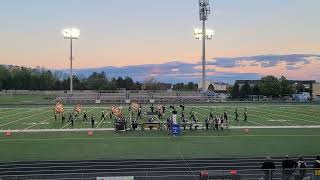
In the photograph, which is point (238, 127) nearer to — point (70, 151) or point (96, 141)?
point (96, 141)

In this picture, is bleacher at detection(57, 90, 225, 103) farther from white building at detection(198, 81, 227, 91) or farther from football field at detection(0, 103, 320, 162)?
white building at detection(198, 81, 227, 91)

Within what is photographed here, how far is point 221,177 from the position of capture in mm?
14586

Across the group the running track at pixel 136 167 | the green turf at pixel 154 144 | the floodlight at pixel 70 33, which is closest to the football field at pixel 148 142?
the green turf at pixel 154 144

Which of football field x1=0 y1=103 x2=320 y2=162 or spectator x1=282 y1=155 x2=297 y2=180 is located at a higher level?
spectator x1=282 y1=155 x2=297 y2=180

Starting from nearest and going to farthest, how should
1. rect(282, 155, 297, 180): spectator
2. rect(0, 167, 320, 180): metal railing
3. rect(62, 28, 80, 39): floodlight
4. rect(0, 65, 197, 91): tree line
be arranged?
rect(0, 167, 320, 180): metal railing
rect(282, 155, 297, 180): spectator
rect(62, 28, 80, 39): floodlight
rect(0, 65, 197, 91): tree line

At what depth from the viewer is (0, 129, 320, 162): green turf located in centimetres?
2392

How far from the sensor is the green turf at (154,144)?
23922mm

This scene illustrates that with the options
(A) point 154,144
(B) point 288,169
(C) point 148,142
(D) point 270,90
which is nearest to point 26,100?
(D) point 270,90

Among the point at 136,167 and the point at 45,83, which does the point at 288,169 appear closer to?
the point at 136,167

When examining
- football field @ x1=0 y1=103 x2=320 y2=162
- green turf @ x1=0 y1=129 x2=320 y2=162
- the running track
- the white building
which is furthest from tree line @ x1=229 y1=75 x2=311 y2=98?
the running track

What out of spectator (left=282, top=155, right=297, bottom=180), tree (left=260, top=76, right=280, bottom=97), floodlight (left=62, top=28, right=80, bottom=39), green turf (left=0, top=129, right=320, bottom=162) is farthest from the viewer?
tree (left=260, top=76, right=280, bottom=97)

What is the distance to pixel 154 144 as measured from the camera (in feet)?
91.4

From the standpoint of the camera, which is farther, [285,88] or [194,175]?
[285,88]

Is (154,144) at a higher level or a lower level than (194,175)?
higher
